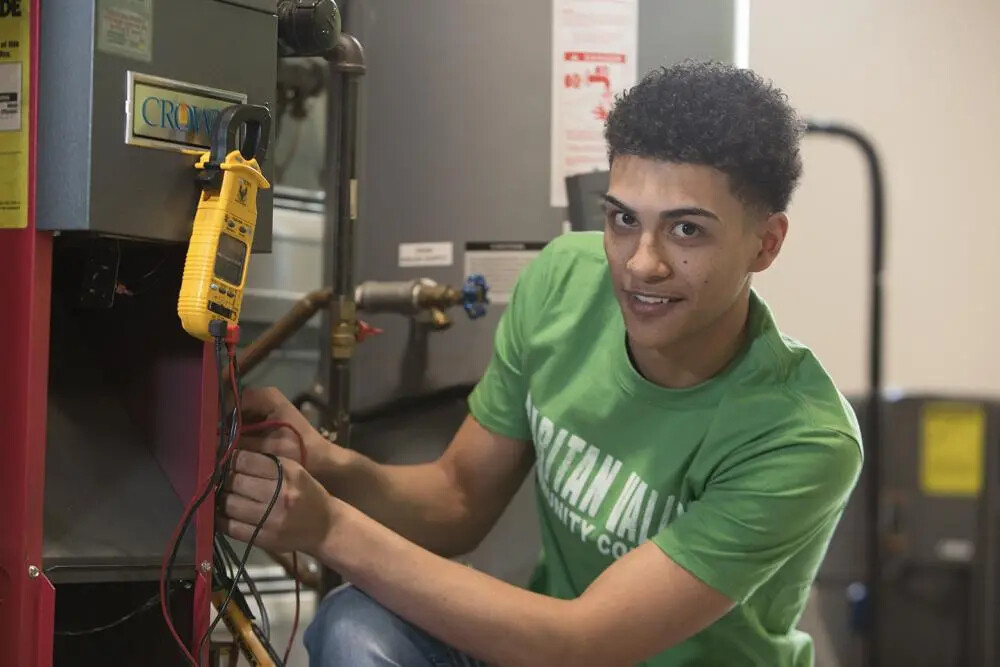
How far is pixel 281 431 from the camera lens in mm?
1141

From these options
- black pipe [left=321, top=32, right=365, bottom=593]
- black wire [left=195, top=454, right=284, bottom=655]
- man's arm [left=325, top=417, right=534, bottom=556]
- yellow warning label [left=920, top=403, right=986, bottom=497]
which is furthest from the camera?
yellow warning label [left=920, top=403, right=986, bottom=497]

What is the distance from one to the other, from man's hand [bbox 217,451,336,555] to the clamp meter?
17 cm

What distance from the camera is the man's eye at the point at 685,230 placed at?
1.11 metres

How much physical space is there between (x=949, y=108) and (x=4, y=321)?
233 centimetres

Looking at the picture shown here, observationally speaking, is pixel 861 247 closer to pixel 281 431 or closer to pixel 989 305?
pixel 989 305

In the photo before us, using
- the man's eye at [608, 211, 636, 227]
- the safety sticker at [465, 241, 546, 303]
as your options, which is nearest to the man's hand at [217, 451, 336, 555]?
the man's eye at [608, 211, 636, 227]

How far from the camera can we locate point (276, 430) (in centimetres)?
113

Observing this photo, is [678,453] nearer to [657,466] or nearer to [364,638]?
[657,466]

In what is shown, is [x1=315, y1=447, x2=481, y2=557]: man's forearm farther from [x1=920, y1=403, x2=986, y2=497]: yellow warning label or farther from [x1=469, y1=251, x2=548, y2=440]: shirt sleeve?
[x1=920, y1=403, x2=986, y2=497]: yellow warning label

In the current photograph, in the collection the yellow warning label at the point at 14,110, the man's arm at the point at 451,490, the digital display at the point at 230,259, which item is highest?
the yellow warning label at the point at 14,110

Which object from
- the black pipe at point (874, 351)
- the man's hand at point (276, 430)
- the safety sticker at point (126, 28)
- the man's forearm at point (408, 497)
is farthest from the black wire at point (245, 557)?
the black pipe at point (874, 351)

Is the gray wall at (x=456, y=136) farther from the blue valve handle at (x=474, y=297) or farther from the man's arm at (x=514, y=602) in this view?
the man's arm at (x=514, y=602)

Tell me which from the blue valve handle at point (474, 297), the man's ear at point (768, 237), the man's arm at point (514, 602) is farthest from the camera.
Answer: the blue valve handle at point (474, 297)

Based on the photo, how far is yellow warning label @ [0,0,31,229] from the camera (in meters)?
0.84
